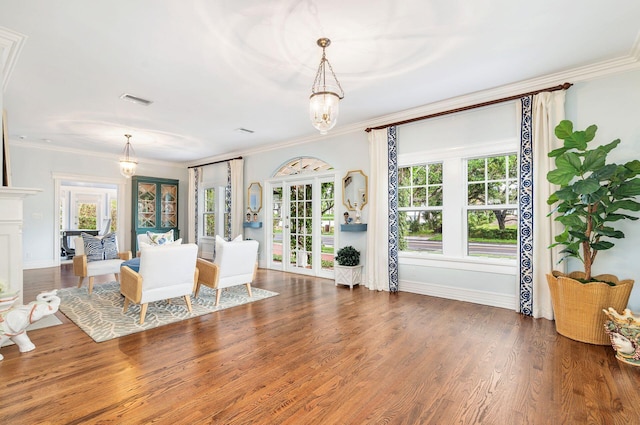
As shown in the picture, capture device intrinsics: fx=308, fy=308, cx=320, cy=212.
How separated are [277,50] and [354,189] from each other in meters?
2.98

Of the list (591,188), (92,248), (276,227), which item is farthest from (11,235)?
(591,188)

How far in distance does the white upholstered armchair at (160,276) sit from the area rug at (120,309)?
0.52ft

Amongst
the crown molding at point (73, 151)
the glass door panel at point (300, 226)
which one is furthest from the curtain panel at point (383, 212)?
the crown molding at point (73, 151)

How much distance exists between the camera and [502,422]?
1.81m

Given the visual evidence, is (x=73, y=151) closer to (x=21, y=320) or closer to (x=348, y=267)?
(x=21, y=320)

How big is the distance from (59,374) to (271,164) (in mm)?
5253

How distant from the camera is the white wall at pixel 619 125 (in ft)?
10.6

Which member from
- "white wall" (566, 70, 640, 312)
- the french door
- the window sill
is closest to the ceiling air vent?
the french door

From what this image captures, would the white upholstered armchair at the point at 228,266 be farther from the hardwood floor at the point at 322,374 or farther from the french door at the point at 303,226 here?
the french door at the point at 303,226

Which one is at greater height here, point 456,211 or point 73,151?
point 73,151

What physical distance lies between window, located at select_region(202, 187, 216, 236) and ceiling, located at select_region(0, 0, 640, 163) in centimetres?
360

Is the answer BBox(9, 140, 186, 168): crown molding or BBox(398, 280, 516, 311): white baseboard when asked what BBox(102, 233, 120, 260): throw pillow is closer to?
BBox(9, 140, 186, 168): crown molding

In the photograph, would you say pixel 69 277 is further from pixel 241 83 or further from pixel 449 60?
pixel 449 60

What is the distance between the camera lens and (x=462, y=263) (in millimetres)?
4371
